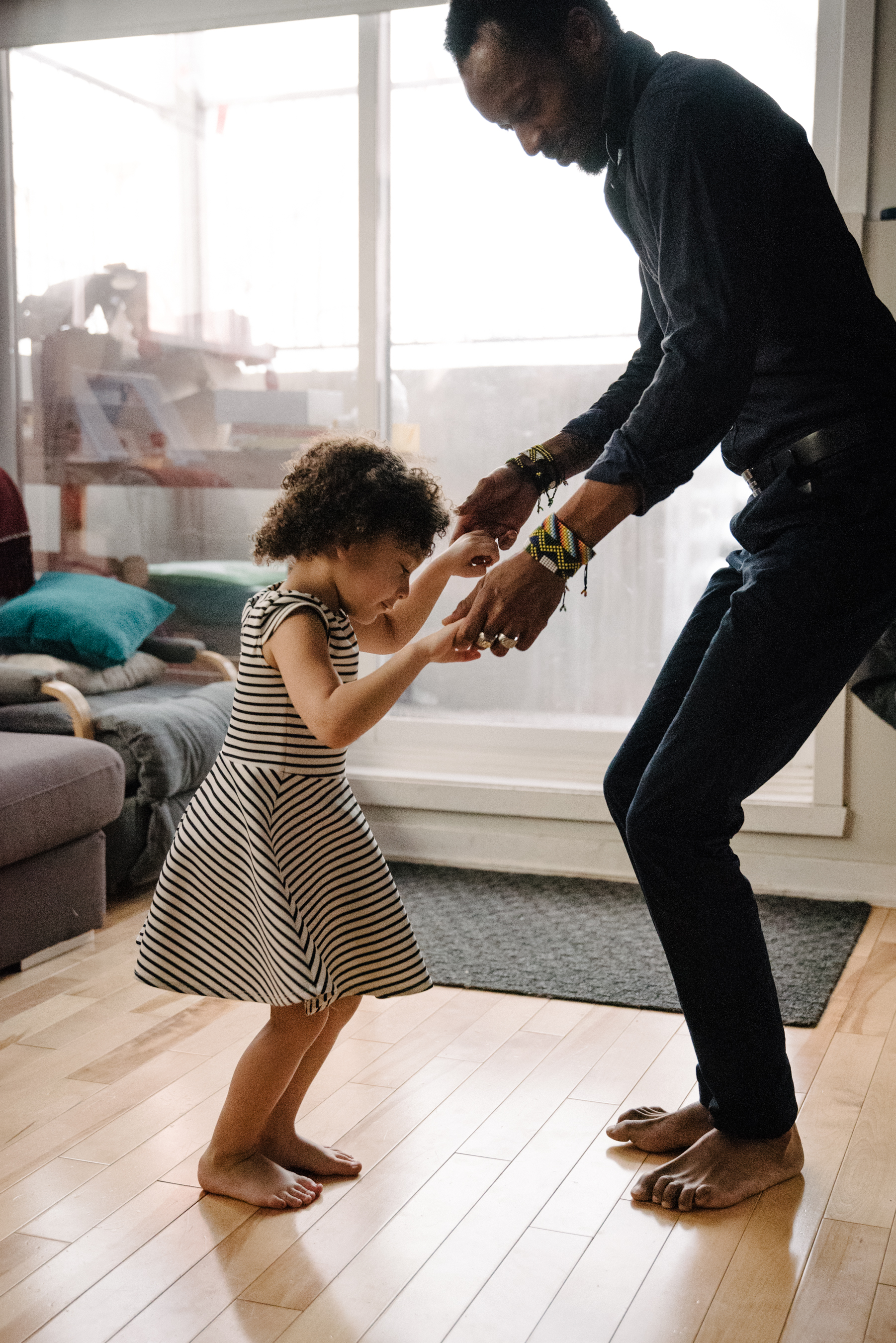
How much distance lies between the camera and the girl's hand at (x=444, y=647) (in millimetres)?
1488

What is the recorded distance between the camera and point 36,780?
2.62 meters

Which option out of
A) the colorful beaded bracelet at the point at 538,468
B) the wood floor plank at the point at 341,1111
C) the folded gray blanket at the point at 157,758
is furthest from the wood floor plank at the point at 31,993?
the colorful beaded bracelet at the point at 538,468

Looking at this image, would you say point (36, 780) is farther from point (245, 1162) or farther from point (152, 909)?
point (245, 1162)

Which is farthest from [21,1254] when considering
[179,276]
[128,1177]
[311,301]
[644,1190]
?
[179,276]

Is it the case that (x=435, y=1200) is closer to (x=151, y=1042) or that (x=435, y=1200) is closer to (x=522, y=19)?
(x=151, y=1042)

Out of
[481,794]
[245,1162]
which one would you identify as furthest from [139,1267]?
[481,794]

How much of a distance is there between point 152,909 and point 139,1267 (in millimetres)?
441

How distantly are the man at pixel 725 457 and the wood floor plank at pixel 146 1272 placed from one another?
56 cm

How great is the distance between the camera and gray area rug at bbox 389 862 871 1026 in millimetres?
2590

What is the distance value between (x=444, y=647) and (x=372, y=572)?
0.31 metres

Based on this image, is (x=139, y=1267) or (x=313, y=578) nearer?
(x=139, y=1267)

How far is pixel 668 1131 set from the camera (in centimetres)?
189

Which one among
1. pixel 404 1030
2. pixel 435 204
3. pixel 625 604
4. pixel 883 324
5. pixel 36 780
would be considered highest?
pixel 435 204

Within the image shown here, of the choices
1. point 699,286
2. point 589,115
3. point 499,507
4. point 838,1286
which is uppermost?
point 589,115
